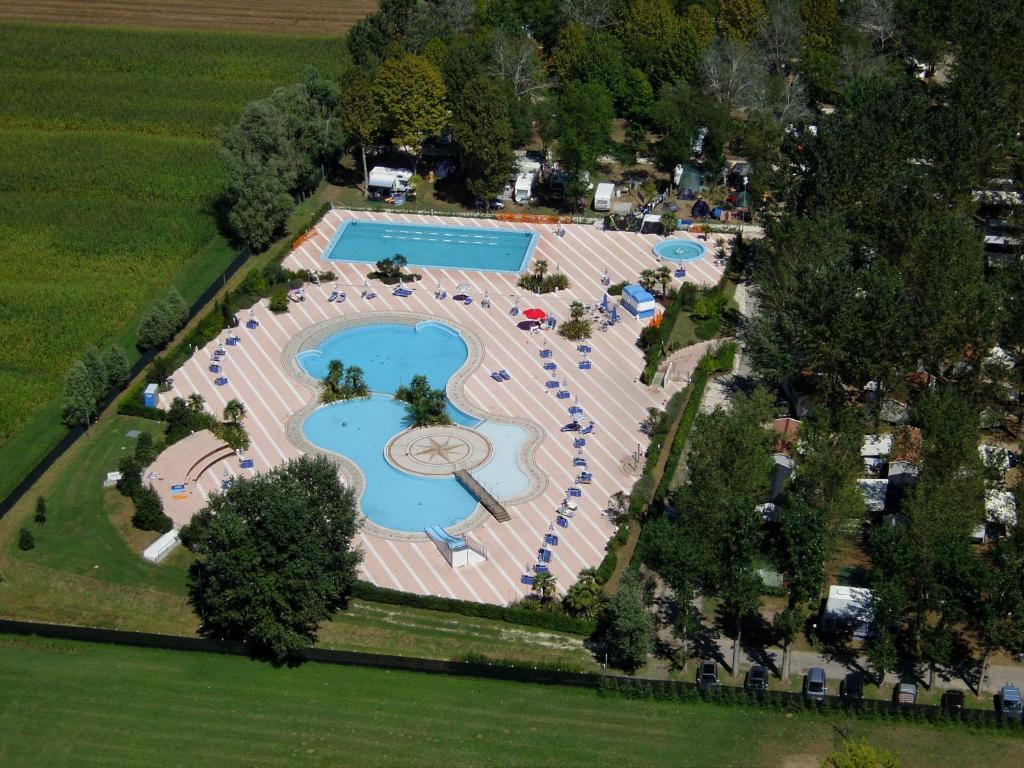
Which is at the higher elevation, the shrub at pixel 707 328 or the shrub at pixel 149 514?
the shrub at pixel 707 328

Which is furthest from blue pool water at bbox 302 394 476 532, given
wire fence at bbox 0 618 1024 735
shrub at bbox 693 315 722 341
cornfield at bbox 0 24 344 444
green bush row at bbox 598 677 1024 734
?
shrub at bbox 693 315 722 341

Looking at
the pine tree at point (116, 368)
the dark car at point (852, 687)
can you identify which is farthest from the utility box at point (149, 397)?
the dark car at point (852, 687)

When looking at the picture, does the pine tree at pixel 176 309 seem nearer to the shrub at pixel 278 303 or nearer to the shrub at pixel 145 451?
the shrub at pixel 278 303

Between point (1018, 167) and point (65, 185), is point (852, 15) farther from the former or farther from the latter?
point (65, 185)

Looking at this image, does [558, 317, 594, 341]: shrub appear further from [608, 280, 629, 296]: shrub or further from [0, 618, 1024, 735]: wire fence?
[0, 618, 1024, 735]: wire fence

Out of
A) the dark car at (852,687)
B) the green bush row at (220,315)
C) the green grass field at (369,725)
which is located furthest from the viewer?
the green bush row at (220,315)

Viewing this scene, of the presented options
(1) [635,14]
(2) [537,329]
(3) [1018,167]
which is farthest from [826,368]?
(1) [635,14]
